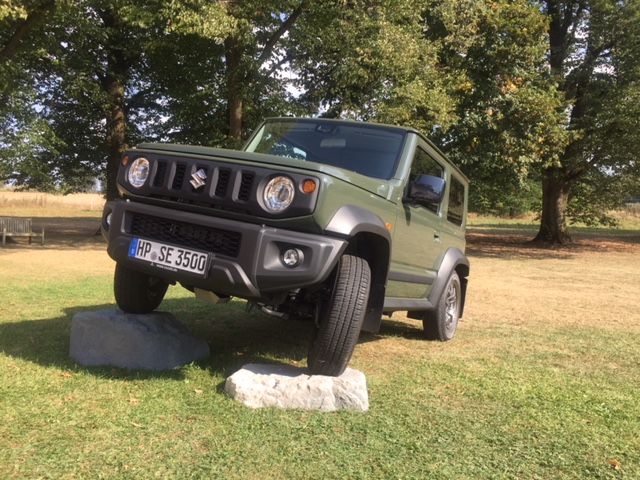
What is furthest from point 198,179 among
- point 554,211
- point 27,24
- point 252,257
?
point 554,211

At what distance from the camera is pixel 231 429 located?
3.37 metres

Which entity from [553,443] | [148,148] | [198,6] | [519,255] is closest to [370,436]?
[553,443]

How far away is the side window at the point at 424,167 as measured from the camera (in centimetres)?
496

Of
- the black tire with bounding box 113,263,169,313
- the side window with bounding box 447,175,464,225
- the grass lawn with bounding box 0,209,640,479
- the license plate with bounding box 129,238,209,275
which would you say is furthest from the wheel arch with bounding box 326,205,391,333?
the side window with bounding box 447,175,464,225

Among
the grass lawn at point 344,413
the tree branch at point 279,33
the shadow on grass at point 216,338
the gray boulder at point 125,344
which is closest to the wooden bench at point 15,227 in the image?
the tree branch at point 279,33

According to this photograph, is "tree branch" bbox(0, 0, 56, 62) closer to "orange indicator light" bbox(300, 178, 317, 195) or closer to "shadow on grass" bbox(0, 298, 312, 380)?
"shadow on grass" bbox(0, 298, 312, 380)

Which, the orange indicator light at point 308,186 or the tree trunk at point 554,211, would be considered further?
the tree trunk at point 554,211

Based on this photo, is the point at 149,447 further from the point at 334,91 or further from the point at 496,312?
the point at 334,91

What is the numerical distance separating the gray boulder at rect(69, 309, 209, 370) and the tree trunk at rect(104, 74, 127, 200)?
16.6 metres

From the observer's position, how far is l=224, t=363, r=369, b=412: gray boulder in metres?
3.75

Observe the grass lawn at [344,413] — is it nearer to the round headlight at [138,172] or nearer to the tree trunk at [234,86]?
the round headlight at [138,172]

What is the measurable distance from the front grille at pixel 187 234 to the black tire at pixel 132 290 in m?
0.79

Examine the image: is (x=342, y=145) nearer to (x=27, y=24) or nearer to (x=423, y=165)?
(x=423, y=165)

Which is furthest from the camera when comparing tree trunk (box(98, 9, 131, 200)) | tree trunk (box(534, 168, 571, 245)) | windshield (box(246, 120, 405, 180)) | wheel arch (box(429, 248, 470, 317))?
tree trunk (box(534, 168, 571, 245))
